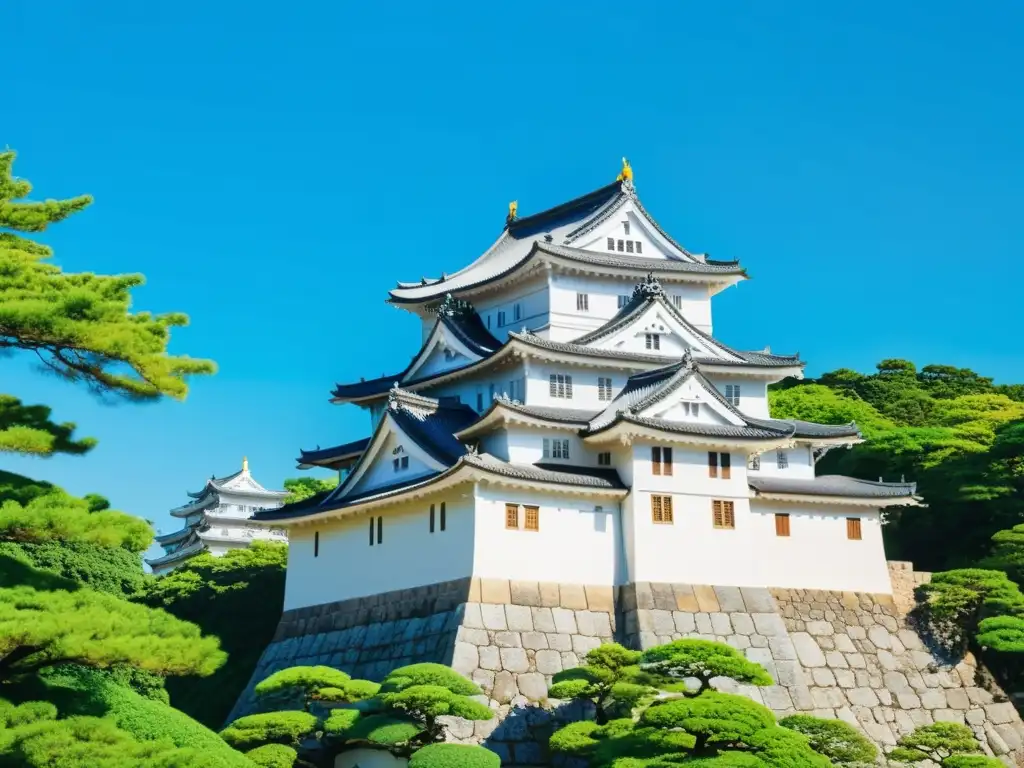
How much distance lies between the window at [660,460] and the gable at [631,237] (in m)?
8.32

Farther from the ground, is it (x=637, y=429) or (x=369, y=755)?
(x=637, y=429)

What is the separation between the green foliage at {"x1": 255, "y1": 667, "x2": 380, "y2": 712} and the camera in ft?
86.1

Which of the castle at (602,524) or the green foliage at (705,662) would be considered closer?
the green foliage at (705,662)

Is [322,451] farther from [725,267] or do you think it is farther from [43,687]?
[43,687]

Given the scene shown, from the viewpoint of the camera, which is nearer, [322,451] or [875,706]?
[875,706]

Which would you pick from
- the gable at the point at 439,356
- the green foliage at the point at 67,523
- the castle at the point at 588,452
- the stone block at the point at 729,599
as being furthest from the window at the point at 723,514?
the green foliage at the point at 67,523

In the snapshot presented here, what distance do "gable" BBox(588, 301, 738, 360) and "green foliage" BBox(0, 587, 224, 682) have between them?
63.5 ft

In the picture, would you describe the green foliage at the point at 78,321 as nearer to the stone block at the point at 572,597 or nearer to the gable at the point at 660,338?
the stone block at the point at 572,597

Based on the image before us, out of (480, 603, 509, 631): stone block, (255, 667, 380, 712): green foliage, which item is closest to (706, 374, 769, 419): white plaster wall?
(480, 603, 509, 631): stone block

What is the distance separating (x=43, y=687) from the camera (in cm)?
1695

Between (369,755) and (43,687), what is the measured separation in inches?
447

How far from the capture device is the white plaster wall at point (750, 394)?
3603cm

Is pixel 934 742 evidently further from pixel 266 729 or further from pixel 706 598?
pixel 266 729

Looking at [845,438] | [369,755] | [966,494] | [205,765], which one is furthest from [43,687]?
[966,494]
